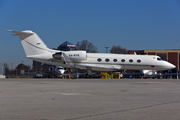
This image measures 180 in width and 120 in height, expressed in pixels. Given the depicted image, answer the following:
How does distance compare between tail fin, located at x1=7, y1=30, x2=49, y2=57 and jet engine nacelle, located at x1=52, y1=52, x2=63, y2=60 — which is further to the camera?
tail fin, located at x1=7, y1=30, x2=49, y2=57

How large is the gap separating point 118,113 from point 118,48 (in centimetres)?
8660

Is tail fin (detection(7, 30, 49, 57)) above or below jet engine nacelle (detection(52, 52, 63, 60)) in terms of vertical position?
above

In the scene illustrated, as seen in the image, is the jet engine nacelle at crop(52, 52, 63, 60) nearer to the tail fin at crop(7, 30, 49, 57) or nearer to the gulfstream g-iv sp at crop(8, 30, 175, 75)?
the gulfstream g-iv sp at crop(8, 30, 175, 75)

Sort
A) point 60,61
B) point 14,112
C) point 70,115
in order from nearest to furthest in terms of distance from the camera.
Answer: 1. point 70,115
2. point 14,112
3. point 60,61

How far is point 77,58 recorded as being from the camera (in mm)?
31125

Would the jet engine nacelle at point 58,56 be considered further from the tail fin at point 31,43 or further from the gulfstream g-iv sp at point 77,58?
the tail fin at point 31,43

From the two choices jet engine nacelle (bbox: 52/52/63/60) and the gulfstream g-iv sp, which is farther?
the gulfstream g-iv sp

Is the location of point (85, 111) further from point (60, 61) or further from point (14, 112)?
point (60, 61)

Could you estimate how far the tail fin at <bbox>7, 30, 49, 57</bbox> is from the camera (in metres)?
31.0

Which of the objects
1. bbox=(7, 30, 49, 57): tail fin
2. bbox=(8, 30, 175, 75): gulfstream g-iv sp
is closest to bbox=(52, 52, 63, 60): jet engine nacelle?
bbox=(8, 30, 175, 75): gulfstream g-iv sp

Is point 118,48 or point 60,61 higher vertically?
point 118,48

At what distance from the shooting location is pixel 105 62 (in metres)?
31.5

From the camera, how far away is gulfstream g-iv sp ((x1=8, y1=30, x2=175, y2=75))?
31.0 m

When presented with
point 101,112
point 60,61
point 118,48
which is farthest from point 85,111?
point 118,48
